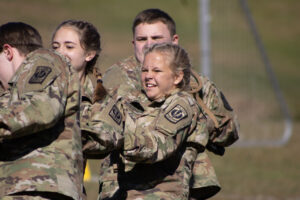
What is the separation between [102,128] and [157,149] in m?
0.35

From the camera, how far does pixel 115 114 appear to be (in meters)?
4.96

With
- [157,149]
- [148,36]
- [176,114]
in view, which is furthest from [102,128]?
[148,36]

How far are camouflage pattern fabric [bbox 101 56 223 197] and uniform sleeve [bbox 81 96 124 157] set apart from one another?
578 mm

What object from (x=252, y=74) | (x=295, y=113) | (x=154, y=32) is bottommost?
(x=295, y=113)

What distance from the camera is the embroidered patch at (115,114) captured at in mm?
4922

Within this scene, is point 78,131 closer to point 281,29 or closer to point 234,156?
point 234,156

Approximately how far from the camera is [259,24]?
4338 centimetres

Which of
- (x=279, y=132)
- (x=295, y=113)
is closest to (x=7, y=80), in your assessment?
(x=279, y=132)

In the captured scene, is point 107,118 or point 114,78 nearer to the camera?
point 107,118

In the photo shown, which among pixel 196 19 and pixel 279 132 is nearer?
pixel 279 132

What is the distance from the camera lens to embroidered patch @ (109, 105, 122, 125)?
4.92m

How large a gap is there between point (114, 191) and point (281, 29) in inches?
1562

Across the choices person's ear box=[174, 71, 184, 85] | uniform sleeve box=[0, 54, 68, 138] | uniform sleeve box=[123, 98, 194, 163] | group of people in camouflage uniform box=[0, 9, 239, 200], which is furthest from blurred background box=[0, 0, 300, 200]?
uniform sleeve box=[0, 54, 68, 138]

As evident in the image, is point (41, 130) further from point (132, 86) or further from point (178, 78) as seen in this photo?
point (132, 86)
